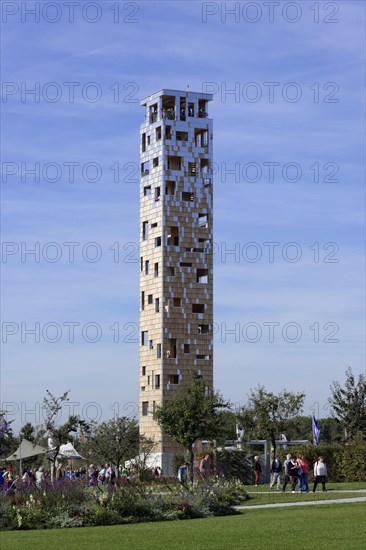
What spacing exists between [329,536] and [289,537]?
1029 mm

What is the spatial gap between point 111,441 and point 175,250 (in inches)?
1014

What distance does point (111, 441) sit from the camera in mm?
72500

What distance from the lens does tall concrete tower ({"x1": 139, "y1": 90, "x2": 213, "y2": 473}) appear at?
92.9m

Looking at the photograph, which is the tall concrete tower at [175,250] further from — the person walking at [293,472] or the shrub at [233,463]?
the person walking at [293,472]

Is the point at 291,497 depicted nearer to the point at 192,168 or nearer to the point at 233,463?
the point at 233,463

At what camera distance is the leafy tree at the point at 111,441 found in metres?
71.1

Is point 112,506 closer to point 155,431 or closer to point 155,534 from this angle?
point 155,534

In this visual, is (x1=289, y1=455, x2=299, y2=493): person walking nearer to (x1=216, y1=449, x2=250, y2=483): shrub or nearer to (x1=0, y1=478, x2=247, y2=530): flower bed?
(x1=0, y1=478, x2=247, y2=530): flower bed

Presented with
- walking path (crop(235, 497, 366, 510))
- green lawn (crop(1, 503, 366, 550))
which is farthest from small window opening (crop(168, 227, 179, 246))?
green lawn (crop(1, 503, 366, 550))

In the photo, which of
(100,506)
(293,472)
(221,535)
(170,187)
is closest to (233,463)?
(293,472)

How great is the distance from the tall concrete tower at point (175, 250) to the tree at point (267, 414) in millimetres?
12282

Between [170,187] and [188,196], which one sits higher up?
[170,187]

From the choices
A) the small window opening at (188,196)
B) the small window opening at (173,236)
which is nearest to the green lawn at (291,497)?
the small window opening at (173,236)

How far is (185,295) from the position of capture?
308 ft
